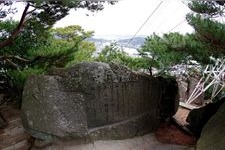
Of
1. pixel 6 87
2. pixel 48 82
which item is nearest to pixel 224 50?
pixel 48 82

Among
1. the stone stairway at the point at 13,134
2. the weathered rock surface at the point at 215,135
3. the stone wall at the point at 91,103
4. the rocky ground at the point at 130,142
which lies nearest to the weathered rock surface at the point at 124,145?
the rocky ground at the point at 130,142

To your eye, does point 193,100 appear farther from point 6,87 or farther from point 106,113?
point 6,87

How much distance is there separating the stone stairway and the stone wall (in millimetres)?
1098

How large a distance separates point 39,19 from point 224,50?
3712mm

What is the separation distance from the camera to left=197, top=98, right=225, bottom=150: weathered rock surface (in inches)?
182

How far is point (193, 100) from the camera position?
31.3ft

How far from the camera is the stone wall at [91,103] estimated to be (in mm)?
5387

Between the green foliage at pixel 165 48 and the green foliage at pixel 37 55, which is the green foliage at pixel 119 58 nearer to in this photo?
the green foliage at pixel 165 48

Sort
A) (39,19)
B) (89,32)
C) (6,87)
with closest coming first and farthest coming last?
(39,19) → (6,87) → (89,32)

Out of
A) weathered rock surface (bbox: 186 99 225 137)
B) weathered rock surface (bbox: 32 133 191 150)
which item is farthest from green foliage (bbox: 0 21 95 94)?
weathered rock surface (bbox: 186 99 225 137)

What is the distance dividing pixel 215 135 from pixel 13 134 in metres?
4.26

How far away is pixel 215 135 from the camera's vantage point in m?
4.88

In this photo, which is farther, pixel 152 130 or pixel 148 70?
pixel 148 70

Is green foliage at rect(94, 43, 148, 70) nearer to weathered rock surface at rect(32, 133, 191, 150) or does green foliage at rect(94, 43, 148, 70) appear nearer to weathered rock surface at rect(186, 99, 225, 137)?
weathered rock surface at rect(186, 99, 225, 137)
